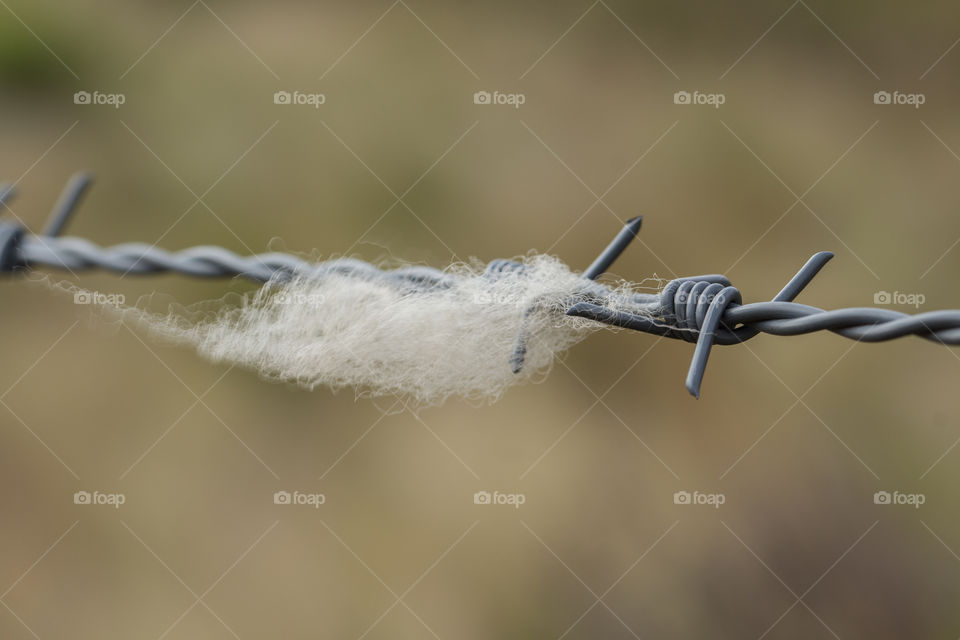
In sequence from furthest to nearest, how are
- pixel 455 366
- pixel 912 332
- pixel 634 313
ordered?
pixel 455 366 → pixel 634 313 → pixel 912 332

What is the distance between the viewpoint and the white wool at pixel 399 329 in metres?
0.80

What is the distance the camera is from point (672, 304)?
673 mm

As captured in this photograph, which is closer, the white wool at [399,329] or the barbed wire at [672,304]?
the barbed wire at [672,304]

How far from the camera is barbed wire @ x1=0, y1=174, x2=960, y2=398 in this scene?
588 mm

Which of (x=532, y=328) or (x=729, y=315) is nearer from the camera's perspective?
(x=729, y=315)

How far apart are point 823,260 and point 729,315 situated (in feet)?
0.32

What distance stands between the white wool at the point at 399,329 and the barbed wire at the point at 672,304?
0.05 feet

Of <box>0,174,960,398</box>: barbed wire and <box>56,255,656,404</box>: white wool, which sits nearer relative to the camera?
<box>0,174,960,398</box>: barbed wire

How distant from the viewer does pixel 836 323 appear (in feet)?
1.97

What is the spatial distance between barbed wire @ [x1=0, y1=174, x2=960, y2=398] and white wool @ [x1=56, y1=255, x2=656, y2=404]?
0.02 meters

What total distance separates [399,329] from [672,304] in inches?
→ 13.5

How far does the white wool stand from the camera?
31.5 inches

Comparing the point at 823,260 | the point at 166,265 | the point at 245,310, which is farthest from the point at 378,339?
the point at 823,260

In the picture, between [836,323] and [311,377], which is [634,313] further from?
[311,377]
